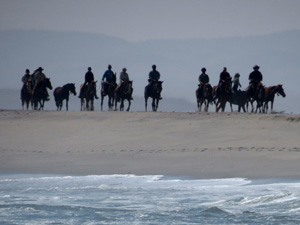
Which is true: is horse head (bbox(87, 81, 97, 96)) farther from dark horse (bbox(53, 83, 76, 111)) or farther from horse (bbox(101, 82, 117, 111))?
dark horse (bbox(53, 83, 76, 111))

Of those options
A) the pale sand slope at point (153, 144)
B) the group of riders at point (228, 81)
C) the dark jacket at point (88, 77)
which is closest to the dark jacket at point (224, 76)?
the group of riders at point (228, 81)

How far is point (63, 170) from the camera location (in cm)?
2062

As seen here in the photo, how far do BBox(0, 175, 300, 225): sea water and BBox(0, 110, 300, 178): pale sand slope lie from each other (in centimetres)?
133

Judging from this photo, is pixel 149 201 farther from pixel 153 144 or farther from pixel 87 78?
pixel 87 78

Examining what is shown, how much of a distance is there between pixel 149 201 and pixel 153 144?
33.2 ft

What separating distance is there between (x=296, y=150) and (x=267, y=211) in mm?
7284

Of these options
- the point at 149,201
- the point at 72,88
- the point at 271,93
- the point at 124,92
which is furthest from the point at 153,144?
the point at 72,88

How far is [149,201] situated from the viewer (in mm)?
15352

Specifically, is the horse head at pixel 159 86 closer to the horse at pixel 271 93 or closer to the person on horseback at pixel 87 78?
the person on horseback at pixel 87 78

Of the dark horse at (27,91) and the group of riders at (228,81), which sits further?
the dark horse at (27,91)

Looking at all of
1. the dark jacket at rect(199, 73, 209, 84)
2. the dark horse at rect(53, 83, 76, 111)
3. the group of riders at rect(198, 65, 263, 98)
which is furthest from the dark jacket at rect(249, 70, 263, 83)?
the dark horse at rect(53, 83, 76, 111)

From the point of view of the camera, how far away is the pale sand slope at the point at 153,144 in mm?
19656

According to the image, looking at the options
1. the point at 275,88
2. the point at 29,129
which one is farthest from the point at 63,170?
the point at 275,88

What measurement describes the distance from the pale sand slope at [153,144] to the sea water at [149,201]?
133cm
